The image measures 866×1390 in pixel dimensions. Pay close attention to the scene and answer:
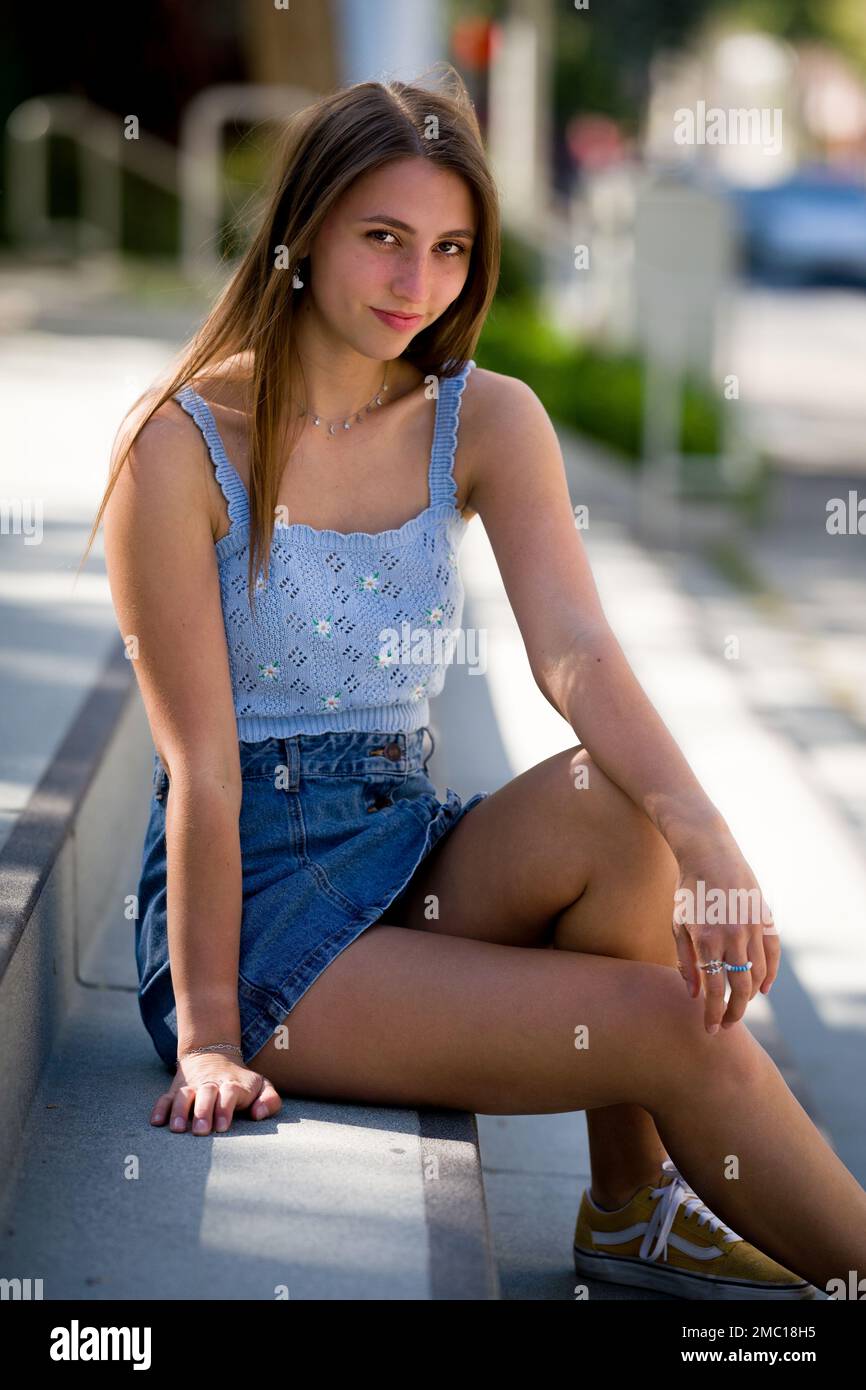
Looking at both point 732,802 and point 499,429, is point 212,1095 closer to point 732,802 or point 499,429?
point 499,429

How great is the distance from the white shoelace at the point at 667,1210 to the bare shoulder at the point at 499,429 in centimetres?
93

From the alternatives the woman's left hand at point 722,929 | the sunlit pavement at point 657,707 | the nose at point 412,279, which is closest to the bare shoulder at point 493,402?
the nose at point 412,279

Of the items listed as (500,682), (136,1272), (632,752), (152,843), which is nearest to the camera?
(136,1272)

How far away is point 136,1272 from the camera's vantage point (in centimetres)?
180

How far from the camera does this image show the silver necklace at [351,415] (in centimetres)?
233

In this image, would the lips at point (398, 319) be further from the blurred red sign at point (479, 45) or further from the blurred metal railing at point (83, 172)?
the blurred metal railing at point (83, 172)

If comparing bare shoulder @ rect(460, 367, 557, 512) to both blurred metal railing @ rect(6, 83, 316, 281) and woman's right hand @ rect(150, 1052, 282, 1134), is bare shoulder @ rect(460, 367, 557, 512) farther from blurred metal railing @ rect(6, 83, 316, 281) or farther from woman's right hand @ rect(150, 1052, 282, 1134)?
blurred metal railing @ rect(6, 83, 316, 281)

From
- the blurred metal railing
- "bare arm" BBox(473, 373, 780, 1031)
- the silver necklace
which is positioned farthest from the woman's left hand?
the blurred metal railing

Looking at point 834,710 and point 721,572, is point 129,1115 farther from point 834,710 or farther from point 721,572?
point 721,572

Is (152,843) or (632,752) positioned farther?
(152,843)

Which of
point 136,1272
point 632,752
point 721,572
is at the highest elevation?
point 721,572

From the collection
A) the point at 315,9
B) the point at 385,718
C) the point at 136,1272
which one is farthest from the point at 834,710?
the point at 315,9

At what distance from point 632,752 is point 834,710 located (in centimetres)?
359

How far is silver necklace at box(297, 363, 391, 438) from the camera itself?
2.33 meters
